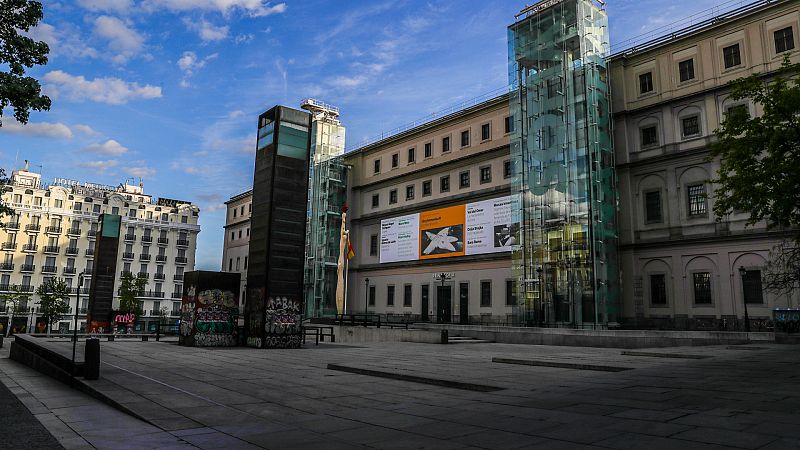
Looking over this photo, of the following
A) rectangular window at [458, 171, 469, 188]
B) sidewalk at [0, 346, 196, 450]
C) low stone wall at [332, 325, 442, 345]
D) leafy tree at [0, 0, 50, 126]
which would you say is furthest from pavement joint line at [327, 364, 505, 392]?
rectangular window at [458, 171, 469, 188]

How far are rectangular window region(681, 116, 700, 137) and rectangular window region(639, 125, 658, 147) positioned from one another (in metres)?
1.85

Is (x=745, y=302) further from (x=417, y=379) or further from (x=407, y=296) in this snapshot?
(x=407, y=296)

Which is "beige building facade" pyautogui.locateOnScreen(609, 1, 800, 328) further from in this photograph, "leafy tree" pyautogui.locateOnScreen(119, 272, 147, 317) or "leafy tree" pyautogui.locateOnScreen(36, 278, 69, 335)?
"leafy tree" pyautogui.locateOnScreen(119, 272, 147, 317)

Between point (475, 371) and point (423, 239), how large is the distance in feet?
121

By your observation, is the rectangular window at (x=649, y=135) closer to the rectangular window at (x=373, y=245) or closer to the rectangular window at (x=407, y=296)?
the rectangular window at (x=407, y=296)

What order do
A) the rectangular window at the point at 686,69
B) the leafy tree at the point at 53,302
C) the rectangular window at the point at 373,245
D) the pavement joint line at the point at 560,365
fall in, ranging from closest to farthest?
the pavement joint line at the point at 560,365 → the rectangular window at the point at 686,69 → the rectangular window at the point at 373,245 → the leafy tree at the point at 53,302

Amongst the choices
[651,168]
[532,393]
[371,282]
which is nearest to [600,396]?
Result: [532,393]

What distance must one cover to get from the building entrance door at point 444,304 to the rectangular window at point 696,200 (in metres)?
20.3

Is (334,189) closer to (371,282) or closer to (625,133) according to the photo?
(371,282)

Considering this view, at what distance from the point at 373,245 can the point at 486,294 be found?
53.1 feet

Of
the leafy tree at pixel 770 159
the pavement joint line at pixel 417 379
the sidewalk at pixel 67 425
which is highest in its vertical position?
the leafy tree at pixel 770 159

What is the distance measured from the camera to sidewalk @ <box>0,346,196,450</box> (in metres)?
6.71

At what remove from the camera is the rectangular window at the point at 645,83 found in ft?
124

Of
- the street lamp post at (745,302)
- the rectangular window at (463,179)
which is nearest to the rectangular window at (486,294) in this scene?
the rectangular window at (463,179)
